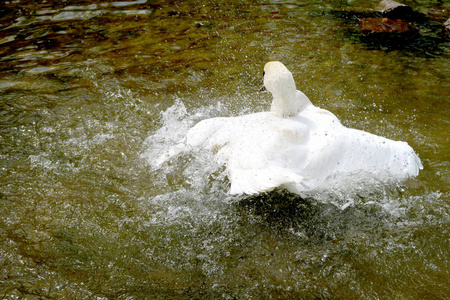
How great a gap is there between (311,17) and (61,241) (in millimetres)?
6085

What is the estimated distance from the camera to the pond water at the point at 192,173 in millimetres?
3070

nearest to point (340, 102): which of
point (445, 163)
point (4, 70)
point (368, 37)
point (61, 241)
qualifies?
point (445, 163)

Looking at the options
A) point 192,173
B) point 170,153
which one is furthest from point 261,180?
point 170,153

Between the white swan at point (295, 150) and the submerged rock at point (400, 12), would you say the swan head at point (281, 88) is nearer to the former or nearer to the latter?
the white swan at point (295, 150)

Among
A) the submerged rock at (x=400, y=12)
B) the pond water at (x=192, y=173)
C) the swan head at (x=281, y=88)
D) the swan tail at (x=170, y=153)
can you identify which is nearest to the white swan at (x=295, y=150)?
the swan head at (x=281, y=88)

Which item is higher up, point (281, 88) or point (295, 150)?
point (281, 88)

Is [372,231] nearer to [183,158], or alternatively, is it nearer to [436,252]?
[436,252]

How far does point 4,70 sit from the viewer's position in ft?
20.1

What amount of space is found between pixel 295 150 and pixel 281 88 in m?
0.55

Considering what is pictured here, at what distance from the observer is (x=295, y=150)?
11.5 ft

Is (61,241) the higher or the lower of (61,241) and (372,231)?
the higher

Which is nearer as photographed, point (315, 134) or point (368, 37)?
point (315, 134)

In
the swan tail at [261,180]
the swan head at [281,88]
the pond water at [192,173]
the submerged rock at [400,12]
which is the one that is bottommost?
the submerged rock at [400,12]

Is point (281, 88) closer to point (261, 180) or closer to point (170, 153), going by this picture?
point (261, 180)
